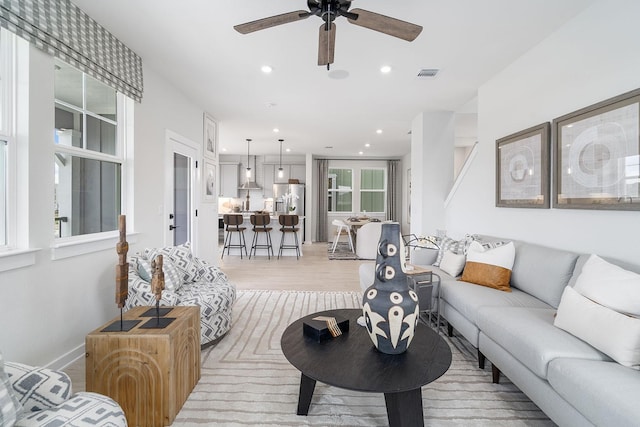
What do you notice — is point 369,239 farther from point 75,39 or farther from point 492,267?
point 75,39

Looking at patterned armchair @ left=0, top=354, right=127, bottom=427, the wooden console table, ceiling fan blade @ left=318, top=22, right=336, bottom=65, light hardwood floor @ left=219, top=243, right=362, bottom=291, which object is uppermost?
ceiling fan blade @ left=318, top=22, right=336, bottom=65

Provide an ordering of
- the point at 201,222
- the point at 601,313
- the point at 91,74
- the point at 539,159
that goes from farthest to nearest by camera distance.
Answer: the point at 201,222 → the point at 539,159 → the point at 91,74 → the point at 601,313

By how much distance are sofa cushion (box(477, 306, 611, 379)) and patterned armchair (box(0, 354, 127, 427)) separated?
1.93 metres

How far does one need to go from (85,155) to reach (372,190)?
27.2 feet

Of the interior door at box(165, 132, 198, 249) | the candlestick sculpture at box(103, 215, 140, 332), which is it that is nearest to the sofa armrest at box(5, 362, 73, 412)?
the candlestick sculpture at box(103, 215, 140, 332)

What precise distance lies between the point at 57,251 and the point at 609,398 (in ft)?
10.8

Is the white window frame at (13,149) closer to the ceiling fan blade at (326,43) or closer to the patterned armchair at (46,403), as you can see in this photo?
the patterned armchair at (46,403)

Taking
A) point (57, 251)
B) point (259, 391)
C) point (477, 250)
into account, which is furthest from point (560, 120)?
point (57, 251)

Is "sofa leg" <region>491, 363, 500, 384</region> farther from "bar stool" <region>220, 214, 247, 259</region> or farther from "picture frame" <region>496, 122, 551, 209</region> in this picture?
"bar stool" <region>220, 214, 247, 259</region>

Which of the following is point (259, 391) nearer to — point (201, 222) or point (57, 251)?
point (57, 251)

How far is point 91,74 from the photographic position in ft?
8.32

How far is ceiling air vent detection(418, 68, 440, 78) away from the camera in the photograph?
11.3 feet

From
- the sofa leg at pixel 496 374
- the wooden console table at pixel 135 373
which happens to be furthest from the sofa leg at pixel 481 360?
the wooden console table at pixel 135 373

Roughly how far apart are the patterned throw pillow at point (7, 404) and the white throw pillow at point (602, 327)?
2.43 metres
